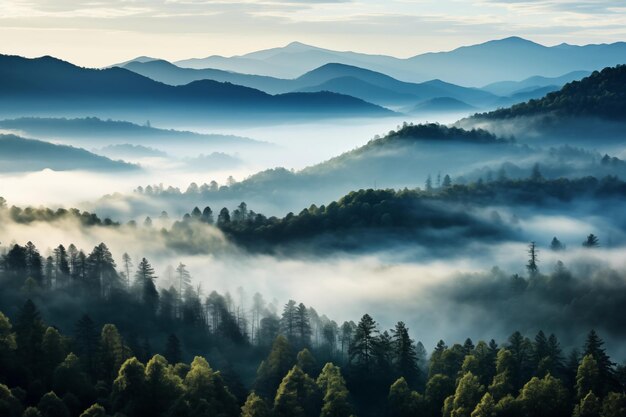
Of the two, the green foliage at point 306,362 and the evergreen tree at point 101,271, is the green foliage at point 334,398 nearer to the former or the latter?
the green foliage at point 306,362

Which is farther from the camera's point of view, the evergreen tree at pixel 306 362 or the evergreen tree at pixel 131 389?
the evergreen tree at pixel 306 362

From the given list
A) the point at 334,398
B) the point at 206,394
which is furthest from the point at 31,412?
the point at 334,398

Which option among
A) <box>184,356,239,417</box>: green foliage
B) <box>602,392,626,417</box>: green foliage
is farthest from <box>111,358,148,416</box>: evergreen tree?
<box>602,392,626,417</box>: green foliage

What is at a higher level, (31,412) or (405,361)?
(31,412)

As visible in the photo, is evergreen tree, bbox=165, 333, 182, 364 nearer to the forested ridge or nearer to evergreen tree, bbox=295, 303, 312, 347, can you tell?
the forested ridge

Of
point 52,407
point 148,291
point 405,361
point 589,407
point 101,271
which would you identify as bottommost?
point 405,361

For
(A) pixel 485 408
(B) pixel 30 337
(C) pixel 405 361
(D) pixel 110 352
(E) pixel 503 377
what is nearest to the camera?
(A) pixel 485 408

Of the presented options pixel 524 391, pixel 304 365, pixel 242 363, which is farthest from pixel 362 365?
pixel 524 391

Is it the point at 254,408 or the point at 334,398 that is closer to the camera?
the point at 254,408

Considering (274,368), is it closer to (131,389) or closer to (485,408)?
(131,389)

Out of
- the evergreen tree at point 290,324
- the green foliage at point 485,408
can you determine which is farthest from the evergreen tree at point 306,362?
the green foliage at point 485,408
